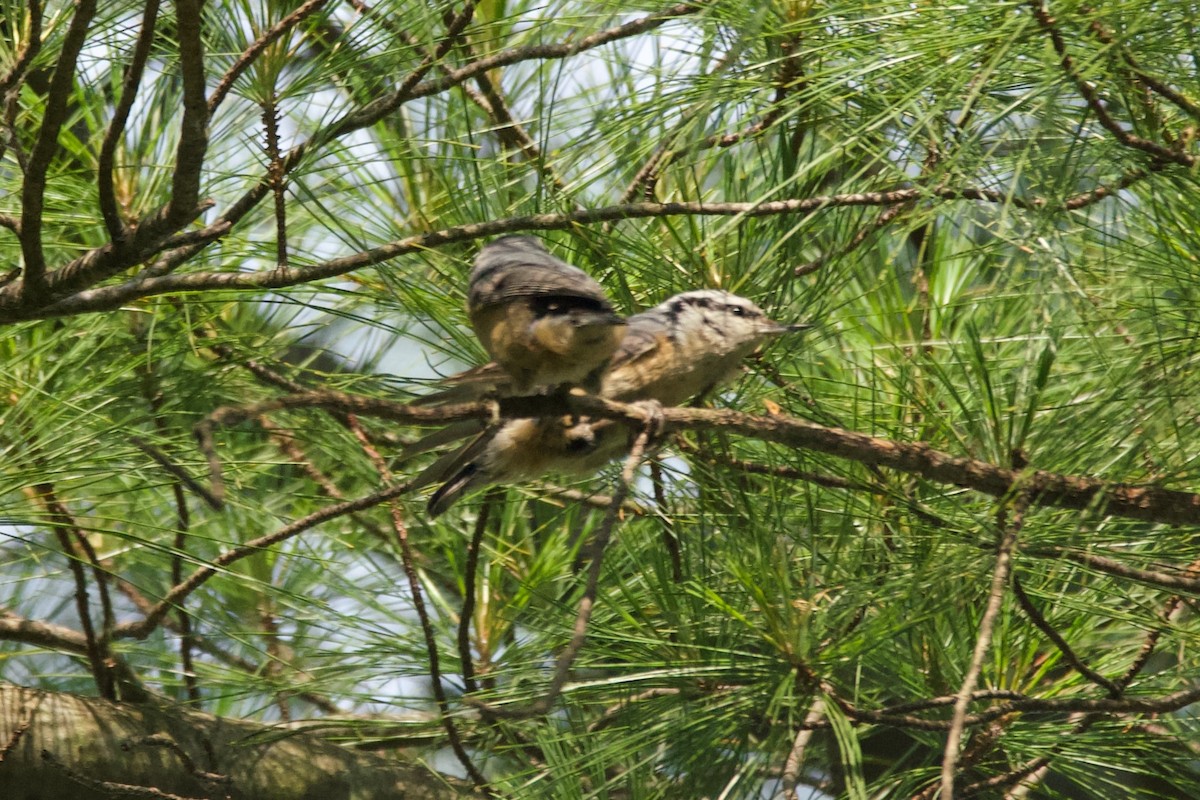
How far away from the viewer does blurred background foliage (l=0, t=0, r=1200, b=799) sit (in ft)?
4.00

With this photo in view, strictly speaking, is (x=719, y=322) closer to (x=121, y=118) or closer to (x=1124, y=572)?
(x=1124, y=572)

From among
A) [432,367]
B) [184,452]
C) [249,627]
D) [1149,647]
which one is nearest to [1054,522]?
[1149,647]

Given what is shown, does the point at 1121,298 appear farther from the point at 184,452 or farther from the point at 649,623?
the point at 184,452

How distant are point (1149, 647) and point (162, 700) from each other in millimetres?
1195

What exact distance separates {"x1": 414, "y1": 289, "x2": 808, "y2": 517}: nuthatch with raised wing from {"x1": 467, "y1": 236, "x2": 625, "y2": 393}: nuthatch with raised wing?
0.08m

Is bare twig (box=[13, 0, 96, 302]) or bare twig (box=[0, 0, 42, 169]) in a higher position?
bare twig (box=[0, 0, 42, 169])

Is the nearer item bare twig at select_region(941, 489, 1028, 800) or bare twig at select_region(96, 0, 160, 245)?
bare twig at select_region(941, 489, 1028, 800)

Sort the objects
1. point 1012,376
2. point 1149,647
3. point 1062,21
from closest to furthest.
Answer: point 1062,21, point 1149,647, point 1012,376

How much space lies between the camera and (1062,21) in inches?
43.4

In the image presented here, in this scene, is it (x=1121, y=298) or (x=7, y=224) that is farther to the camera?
(x=1121, y=298)

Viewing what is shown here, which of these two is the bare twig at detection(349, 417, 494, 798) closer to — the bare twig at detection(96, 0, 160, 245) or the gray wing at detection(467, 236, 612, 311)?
the gray wing at detection(467, 236, 612, 311)

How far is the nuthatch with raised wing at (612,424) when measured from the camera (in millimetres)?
1514

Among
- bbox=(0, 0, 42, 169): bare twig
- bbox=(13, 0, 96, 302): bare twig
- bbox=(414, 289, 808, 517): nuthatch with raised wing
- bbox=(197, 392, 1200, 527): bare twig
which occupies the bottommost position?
bbox=(197, 392, 1200, 527): bare twig

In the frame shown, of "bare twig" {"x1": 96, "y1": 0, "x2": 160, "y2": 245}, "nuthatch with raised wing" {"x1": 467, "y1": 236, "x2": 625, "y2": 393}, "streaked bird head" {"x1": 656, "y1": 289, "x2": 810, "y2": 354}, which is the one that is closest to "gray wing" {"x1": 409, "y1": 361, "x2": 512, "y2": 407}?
"nuthatch with raised wing" {"x1": 467, "y1": 236, "x2": 625, "y2": 393}
